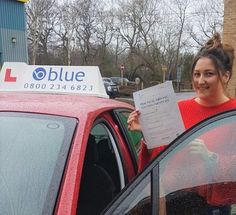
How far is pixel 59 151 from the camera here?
2000 millimetres

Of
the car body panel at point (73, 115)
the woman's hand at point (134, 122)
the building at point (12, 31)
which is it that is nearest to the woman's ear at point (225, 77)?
the woman's hand at point (134, 122)

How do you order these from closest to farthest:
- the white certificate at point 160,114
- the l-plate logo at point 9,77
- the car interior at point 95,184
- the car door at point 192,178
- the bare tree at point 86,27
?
the car door at point 192,178
the white certificate at point 160,114
the car interior at point 95,184
the l-plate logo at point 9,77
the bare tree at point 86,27

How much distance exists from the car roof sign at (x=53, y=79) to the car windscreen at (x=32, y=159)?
734 millimetres

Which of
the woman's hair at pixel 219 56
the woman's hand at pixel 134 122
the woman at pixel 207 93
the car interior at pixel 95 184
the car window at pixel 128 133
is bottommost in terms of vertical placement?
the car interior at pixel 95 184

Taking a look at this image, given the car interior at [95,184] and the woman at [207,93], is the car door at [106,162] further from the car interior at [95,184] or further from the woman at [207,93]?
the woman at [207,93]

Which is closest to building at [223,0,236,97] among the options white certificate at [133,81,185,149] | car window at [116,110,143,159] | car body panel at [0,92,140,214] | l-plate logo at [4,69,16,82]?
car window at [116,110,143,159]

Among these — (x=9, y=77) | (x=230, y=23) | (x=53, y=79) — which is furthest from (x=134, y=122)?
(x=230, y=23)

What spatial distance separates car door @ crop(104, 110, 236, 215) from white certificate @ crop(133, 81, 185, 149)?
422mm

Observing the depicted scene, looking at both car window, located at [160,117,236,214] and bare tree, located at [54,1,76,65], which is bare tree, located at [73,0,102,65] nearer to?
bare tree, located at [54,1,76,65]

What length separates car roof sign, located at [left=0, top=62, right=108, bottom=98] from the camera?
2.95 metres

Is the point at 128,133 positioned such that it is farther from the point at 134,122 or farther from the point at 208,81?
the point at 208,81

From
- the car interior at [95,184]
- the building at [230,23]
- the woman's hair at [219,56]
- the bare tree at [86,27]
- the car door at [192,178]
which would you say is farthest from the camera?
the bare tree at [86,27]

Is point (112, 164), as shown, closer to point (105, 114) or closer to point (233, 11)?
point (105, 114)

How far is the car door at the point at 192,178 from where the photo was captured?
62.1 inches
